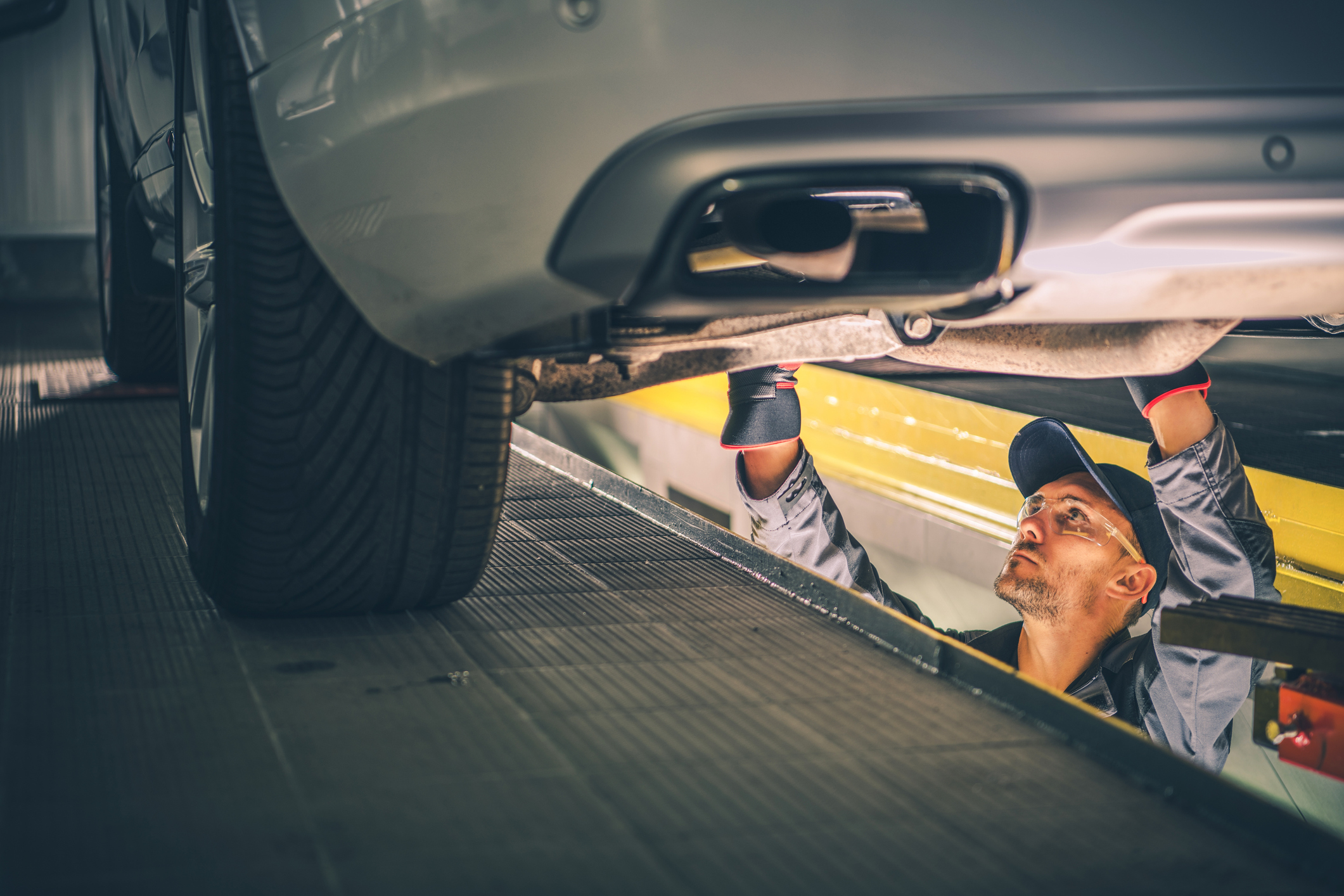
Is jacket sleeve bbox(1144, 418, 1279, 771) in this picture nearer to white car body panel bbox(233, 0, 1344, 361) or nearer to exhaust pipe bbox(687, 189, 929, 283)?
white car body panel bbox(233, 0, 1344, 361)

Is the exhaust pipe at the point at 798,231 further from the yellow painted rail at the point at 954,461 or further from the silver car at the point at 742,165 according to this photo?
the yellow painted rail at the point at 954,461

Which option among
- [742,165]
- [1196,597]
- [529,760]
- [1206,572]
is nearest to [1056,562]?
[1196,597]

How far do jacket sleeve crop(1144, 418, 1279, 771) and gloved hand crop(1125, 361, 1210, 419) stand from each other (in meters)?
0.13

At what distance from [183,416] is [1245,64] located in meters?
1.38

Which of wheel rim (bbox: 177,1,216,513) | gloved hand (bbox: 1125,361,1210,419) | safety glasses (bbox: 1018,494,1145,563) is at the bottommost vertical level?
safety glasses (bbox: 1018,494,1145,563)

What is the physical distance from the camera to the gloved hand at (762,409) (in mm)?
3555

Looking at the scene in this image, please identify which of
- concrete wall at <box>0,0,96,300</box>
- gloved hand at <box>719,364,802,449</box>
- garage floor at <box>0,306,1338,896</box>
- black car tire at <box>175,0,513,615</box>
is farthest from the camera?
concrete wall at <box>0,0,96,300</box>

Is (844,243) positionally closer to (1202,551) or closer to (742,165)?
(742,165)

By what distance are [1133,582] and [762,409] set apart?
1250 millimetres

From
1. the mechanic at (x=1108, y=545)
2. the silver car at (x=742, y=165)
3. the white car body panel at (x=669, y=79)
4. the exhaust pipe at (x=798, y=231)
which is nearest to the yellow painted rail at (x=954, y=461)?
the mechanic at (x=1108, y=545)

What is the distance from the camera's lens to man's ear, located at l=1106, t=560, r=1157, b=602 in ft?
11.4

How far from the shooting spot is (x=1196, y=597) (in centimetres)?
303

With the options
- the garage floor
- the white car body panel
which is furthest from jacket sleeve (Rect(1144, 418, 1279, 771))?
the white car body panel

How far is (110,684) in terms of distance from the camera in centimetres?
133
